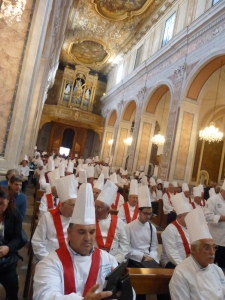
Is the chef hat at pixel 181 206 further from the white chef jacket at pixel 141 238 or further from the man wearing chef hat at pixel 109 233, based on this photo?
the man wearing chef hat at pixel 109 233

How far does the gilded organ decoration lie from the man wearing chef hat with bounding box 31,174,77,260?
21178 mm

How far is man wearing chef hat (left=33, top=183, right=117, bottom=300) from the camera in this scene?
5.47 feet

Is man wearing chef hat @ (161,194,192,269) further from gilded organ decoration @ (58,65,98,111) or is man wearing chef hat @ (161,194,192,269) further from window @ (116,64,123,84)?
gilded organ decoration @ (58,65,98,111)

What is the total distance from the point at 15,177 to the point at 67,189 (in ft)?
3.22

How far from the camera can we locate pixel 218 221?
4590mm

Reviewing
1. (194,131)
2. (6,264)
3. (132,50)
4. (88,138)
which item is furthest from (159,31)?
(6,264)

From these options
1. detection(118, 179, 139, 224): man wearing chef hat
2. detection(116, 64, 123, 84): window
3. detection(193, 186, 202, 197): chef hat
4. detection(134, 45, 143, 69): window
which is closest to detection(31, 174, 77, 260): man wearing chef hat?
detection(118, 179, 139, 224): man wearing chef hat

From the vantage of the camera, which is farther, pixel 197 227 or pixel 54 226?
pixel 54 226

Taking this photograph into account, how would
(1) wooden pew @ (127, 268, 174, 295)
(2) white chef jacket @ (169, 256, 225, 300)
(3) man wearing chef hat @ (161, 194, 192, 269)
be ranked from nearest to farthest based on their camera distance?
(2) white chef jacket @ (169, 256, 225, 300) → (1) wooden pew @ (127, 268, 174, 295) → (3) man wearing chef hat @ (161, 194, 192, 269)

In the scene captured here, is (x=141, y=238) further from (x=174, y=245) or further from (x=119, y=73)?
(x=119, y=73)

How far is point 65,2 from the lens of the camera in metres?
9.22

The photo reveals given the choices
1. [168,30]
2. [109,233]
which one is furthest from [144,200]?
[168,30]

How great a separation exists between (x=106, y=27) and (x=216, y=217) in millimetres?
16120

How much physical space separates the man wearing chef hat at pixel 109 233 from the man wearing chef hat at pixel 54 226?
1.20 ft
